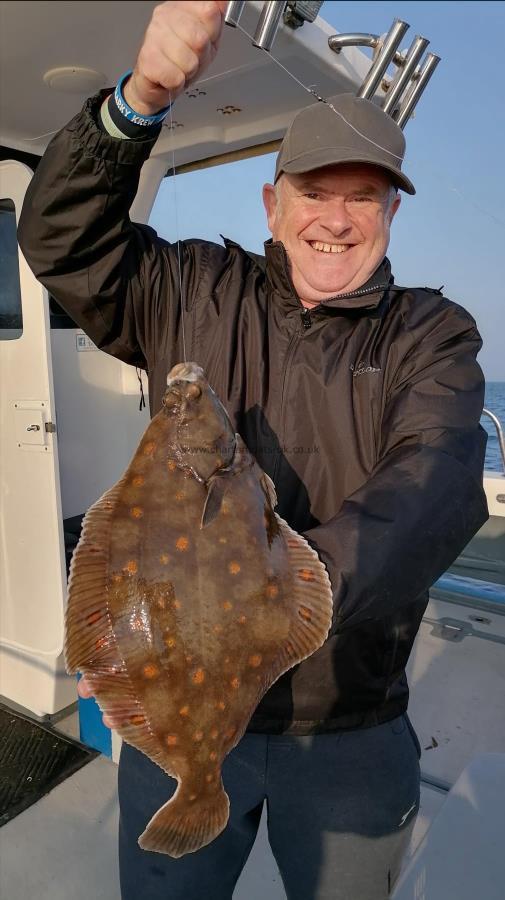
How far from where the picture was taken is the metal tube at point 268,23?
0.89m

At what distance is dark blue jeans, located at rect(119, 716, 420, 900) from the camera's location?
1977 mm

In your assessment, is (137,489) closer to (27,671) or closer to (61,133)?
(61,133)

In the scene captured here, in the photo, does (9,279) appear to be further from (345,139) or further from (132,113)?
(132,113)

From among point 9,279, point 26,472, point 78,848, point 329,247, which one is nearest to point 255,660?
point 329,247

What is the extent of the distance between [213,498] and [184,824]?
78cm

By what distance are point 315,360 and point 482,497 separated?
2.24 ft

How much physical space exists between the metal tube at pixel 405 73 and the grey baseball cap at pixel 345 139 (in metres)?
0.17

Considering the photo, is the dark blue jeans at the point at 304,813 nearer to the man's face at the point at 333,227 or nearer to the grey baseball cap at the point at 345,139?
the man's face at the point at 333,227

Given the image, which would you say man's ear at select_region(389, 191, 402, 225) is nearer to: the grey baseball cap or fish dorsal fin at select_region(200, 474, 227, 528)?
the grey baseball cap

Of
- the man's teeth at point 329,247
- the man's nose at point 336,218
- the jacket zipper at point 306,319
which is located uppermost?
the man's nose at point 336,218

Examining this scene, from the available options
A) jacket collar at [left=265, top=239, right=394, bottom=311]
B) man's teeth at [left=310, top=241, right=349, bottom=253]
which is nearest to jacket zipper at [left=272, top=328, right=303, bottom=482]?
jacket collar at [left=265, top=239, right=394, bottom=311]

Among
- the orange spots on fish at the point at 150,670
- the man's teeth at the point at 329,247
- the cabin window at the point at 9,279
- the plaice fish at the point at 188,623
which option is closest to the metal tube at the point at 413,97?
the man's teeth at the point at 329,247

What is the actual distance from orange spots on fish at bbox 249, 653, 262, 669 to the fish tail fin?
1.17ft

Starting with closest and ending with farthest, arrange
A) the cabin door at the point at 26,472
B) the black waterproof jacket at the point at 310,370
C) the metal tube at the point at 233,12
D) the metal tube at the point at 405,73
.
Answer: the metal tube at the point at 233,12
the metal tube at the point at 405,73
the black waterproof jacket at the point at 310,370
the cabin door at the point at 26,472
